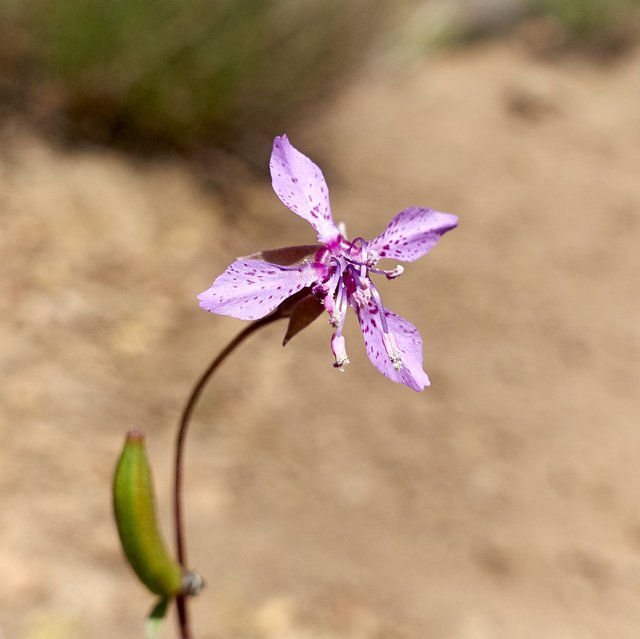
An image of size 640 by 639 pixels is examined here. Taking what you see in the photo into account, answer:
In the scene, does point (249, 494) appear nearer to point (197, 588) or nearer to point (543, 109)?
point (197, 588)

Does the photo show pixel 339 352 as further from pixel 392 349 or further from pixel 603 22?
pixel 603 22

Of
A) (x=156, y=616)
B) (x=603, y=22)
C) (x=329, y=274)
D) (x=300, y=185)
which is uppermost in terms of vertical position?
(x=603, y=22)

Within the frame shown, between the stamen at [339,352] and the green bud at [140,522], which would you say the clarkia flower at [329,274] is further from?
the green bud at [140,522]

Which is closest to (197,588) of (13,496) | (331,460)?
(13,496)

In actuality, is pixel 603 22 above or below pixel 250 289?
above

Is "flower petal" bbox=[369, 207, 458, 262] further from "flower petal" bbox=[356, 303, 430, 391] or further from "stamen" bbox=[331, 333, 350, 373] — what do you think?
"stamen" bbox=[331, 333, 350, 373]

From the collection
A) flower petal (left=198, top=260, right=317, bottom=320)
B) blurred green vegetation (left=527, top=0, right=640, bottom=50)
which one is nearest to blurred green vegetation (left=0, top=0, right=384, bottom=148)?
flower petal (left=198, top=260, right=317, bottom=320)

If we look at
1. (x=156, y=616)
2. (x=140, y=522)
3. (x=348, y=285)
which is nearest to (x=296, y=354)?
(x=156, y=616)
